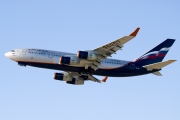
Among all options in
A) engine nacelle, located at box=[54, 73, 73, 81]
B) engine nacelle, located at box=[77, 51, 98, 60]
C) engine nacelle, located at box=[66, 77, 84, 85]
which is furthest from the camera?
engine nacelle, located at box=[66, 77, 84, 85]

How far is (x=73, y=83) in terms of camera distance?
250 ft

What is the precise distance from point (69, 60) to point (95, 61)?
4320 millimetres

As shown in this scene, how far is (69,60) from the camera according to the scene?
65.8 metres

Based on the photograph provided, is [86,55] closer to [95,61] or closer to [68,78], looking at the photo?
[95,61]

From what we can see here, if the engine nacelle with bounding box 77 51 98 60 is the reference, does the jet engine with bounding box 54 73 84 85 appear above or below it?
below

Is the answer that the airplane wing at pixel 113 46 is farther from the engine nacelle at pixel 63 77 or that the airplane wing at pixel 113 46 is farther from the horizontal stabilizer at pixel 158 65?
the engine nacelle at pixel 63 77

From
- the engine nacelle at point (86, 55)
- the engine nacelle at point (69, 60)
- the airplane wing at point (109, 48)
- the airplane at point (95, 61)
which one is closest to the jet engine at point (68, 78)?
the airplane at point (95, 61)

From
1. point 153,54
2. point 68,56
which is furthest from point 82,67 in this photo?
point 153,54

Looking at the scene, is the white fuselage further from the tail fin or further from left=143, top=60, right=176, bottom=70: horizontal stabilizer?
the tail fin

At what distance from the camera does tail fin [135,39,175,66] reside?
73375 mm

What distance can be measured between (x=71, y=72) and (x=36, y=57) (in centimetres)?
926

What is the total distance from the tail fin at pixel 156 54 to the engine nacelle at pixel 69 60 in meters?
12.3

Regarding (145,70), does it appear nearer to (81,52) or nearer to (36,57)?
(81,52)

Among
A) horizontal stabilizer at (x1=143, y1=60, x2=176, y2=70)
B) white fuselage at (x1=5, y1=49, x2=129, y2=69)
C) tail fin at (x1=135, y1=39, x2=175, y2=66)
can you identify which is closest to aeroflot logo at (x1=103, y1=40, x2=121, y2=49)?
white fuselage at (x1=5, y1=49, x2=129, y2=69)
